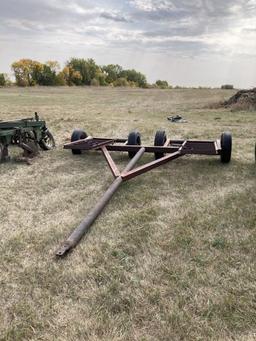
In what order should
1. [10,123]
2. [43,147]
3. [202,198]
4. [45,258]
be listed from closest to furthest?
[45,258] → [202,198] → [10,123] → [43,147]

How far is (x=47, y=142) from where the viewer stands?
8.49m

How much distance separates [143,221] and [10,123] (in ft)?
14.2

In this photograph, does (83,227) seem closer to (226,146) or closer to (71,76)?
(226,146)

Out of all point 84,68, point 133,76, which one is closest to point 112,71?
point 133,76

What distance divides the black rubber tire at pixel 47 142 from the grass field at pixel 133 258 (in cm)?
189

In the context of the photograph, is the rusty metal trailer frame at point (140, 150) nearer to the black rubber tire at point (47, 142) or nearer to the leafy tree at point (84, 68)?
the black rubber tire at point (47, 142)

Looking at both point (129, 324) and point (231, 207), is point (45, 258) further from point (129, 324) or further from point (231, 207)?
point (231, 207)

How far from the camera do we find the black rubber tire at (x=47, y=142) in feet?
27.1

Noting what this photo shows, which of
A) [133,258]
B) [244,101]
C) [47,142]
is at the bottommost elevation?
[133,258]

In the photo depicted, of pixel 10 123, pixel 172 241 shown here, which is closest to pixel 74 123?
pixel 10 123

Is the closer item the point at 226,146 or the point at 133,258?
the point at 133,258

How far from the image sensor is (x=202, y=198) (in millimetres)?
5117

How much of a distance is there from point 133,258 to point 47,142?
5594 millimetres

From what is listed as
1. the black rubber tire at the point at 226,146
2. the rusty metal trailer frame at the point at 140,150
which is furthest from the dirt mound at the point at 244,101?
the black rubber tire at the point at 226,146
